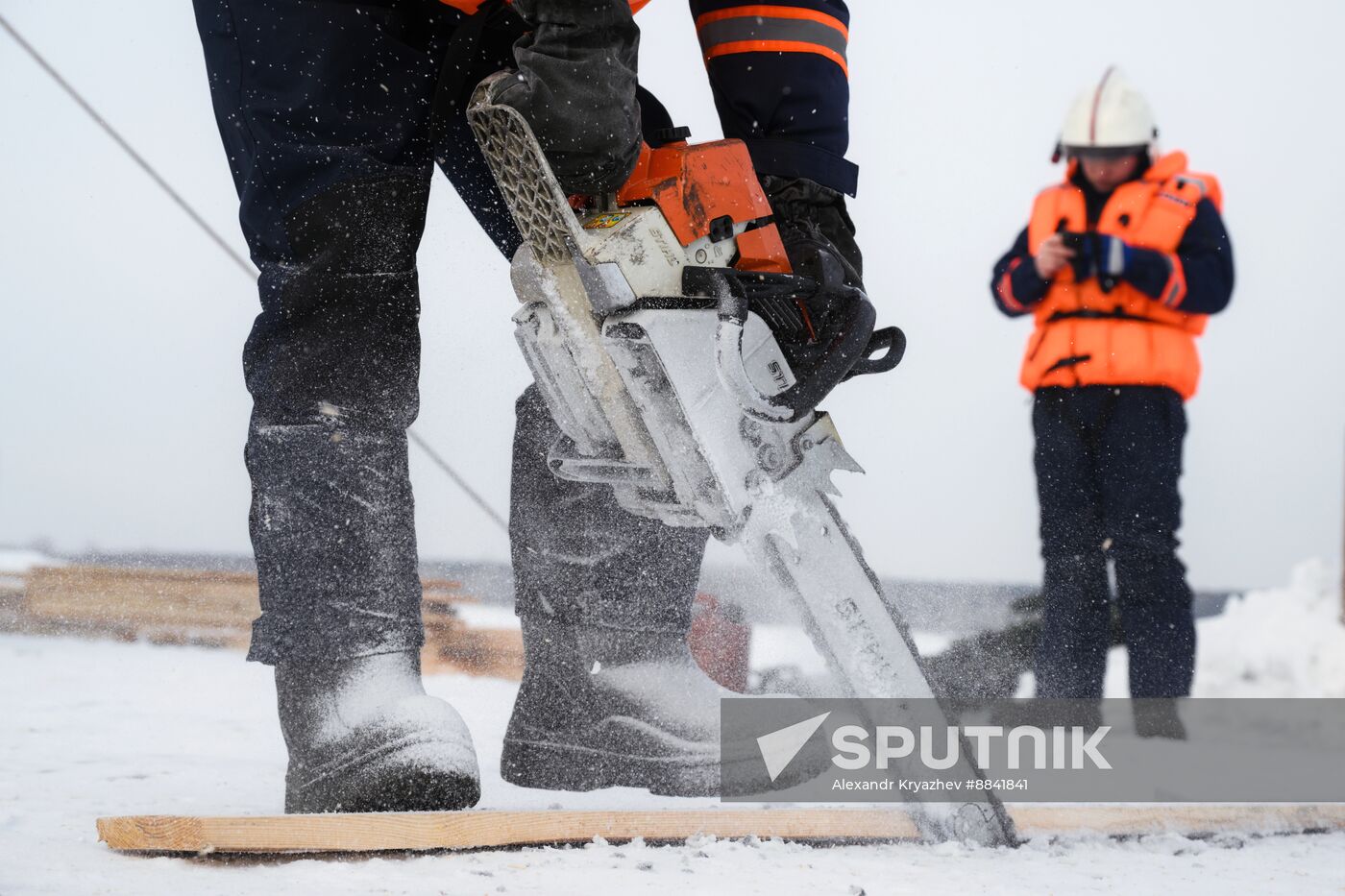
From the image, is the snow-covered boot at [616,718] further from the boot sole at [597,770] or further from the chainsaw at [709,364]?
the chainsaw at [709,364]

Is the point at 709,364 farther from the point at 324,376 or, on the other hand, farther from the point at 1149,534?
the point at 1149,534

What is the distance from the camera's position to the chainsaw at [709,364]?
3.13ft

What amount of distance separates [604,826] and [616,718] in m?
0.24

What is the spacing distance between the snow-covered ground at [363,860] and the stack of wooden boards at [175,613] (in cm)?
74

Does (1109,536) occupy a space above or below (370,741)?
above

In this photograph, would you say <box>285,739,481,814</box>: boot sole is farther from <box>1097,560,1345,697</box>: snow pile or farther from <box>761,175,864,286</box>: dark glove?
<box>1097,560,1345,697</box>: snow pile

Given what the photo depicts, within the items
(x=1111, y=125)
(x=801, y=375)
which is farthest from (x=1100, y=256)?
(x=801, y=375)

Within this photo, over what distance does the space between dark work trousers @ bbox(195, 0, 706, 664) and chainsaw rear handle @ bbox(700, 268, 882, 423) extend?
348 millimetres

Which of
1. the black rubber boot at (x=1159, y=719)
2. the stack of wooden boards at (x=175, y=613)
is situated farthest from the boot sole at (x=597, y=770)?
the stack of wooden boards at (x=175, y=613)

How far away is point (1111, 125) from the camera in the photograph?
2.73 m

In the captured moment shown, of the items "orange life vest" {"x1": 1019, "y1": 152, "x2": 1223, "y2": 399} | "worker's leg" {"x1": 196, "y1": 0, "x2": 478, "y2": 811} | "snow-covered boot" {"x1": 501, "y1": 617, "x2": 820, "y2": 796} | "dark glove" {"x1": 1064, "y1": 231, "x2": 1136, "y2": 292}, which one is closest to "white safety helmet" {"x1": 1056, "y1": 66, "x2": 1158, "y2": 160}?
"orange life vest" {"x1": 1019, "y1": 152, "x2": 1223, "y2": 399}

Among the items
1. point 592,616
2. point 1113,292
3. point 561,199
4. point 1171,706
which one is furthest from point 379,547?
point 1113,292

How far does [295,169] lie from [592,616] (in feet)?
1.87

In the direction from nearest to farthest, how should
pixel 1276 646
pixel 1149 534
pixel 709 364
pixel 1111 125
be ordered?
pixel 709 364 < pixel 1149 534 < pixel 1111 125 < pixel 1276 646
